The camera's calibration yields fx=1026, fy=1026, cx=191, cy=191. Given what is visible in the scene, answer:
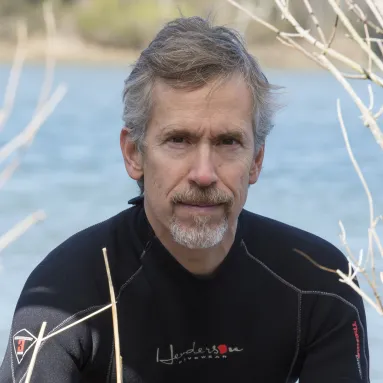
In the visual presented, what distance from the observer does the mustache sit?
2576mm

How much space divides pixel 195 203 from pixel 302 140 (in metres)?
13.4

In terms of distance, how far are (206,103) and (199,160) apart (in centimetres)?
17

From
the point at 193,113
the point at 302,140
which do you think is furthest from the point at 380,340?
the point at 302,140

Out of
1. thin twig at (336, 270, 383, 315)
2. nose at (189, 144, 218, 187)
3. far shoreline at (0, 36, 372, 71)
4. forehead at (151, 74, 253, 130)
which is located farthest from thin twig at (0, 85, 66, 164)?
far shoreline at (0, 36, 372, 71)

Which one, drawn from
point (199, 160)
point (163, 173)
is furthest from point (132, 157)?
point (199, 160)

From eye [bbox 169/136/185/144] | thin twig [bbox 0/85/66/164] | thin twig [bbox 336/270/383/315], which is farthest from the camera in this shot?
eye [bbox 169/136/185/144]

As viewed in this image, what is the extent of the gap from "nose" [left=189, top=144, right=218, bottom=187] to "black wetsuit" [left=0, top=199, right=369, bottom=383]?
0.33 metres

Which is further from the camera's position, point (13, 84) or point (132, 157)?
point (132, 157)

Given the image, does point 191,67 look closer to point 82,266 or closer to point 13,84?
point 82,266

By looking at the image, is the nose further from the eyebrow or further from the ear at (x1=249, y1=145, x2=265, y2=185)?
the ear at (x1=249, y1=145, x2=265, y2=185)

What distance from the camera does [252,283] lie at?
292cm

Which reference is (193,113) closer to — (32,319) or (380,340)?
(32,319)

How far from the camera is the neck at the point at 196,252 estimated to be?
9.24 feet

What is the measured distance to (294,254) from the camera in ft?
9.61
